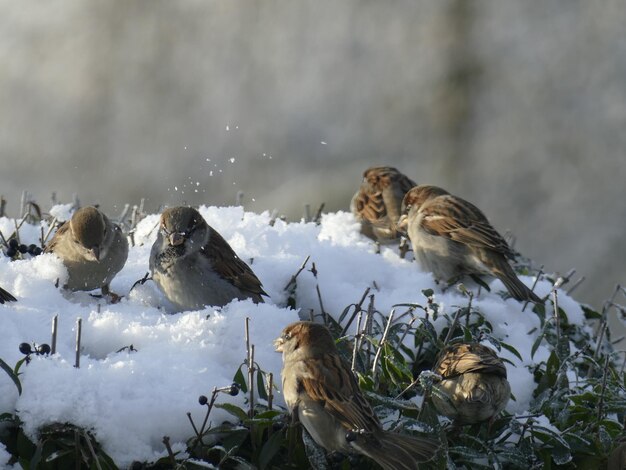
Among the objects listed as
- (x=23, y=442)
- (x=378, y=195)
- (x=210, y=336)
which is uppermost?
(x=378, y=195)

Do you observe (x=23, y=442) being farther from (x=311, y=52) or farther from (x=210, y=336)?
(x=311, y=52)

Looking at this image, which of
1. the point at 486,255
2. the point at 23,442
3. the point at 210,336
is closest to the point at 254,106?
the point at 486,255

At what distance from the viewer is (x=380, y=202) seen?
6.04m

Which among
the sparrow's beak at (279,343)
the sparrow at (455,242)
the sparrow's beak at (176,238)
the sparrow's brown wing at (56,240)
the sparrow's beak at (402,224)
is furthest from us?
the sparrow's beak at (402,224)

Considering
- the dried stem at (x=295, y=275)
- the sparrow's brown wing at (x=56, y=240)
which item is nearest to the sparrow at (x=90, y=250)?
the sparrow's brown wing at (x=56, y=240)

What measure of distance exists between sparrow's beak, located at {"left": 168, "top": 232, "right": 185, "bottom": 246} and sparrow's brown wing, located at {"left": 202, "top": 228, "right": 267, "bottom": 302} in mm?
108

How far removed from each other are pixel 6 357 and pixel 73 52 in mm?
6605

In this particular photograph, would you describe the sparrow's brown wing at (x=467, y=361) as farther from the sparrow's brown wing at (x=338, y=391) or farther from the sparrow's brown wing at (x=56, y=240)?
the sparrow's brown wing at (x=56, y=240)

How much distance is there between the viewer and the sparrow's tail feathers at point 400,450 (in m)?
2.52

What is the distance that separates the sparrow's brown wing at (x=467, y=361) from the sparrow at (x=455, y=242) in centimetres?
163

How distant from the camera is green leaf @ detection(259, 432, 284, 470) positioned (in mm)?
2627

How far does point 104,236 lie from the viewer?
4078 millimetres

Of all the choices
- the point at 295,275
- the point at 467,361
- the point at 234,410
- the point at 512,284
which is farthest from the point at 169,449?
the point at 512,284

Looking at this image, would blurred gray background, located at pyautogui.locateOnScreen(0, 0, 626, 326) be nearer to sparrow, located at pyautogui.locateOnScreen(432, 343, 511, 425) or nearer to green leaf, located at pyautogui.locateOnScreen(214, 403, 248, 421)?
sparrow, located at pyautogui.locateOnScreen(432, 343, 511, 425)
